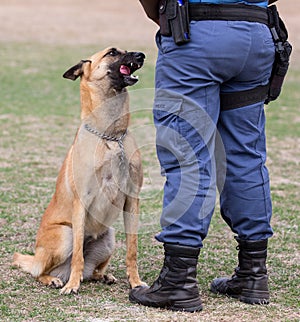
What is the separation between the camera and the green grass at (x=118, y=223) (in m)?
3.56

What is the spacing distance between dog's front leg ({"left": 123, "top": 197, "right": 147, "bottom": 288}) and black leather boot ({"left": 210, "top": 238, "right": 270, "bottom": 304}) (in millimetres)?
586

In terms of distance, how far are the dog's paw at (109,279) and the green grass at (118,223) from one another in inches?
2.2

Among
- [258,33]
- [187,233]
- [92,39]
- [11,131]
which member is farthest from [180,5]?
[92,39]

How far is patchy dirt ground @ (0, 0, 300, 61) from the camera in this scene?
19.0 m

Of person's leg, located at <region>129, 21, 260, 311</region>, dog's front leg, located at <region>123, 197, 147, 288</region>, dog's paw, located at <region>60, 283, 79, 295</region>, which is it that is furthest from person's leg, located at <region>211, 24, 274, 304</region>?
dog's paw, located at <region>60, 283, 79, 295</region>

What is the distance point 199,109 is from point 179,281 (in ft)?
2.79

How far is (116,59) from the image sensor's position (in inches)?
166

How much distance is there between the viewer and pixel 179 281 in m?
3.51

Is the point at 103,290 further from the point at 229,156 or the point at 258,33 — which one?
the point at 258,33

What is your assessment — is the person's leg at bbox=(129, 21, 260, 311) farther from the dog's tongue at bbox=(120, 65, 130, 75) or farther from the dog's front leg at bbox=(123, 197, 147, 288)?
the dog's tongue at bbox=(120, 65, 130, 75)

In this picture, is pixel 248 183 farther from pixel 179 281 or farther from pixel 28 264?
pixel 28 264

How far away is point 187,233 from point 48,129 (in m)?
6.08

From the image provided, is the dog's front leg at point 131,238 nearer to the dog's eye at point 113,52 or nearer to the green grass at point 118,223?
the green grass at point 118,223

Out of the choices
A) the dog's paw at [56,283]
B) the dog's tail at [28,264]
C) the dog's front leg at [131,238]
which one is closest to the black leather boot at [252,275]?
the dog's front leg at [131,238]
